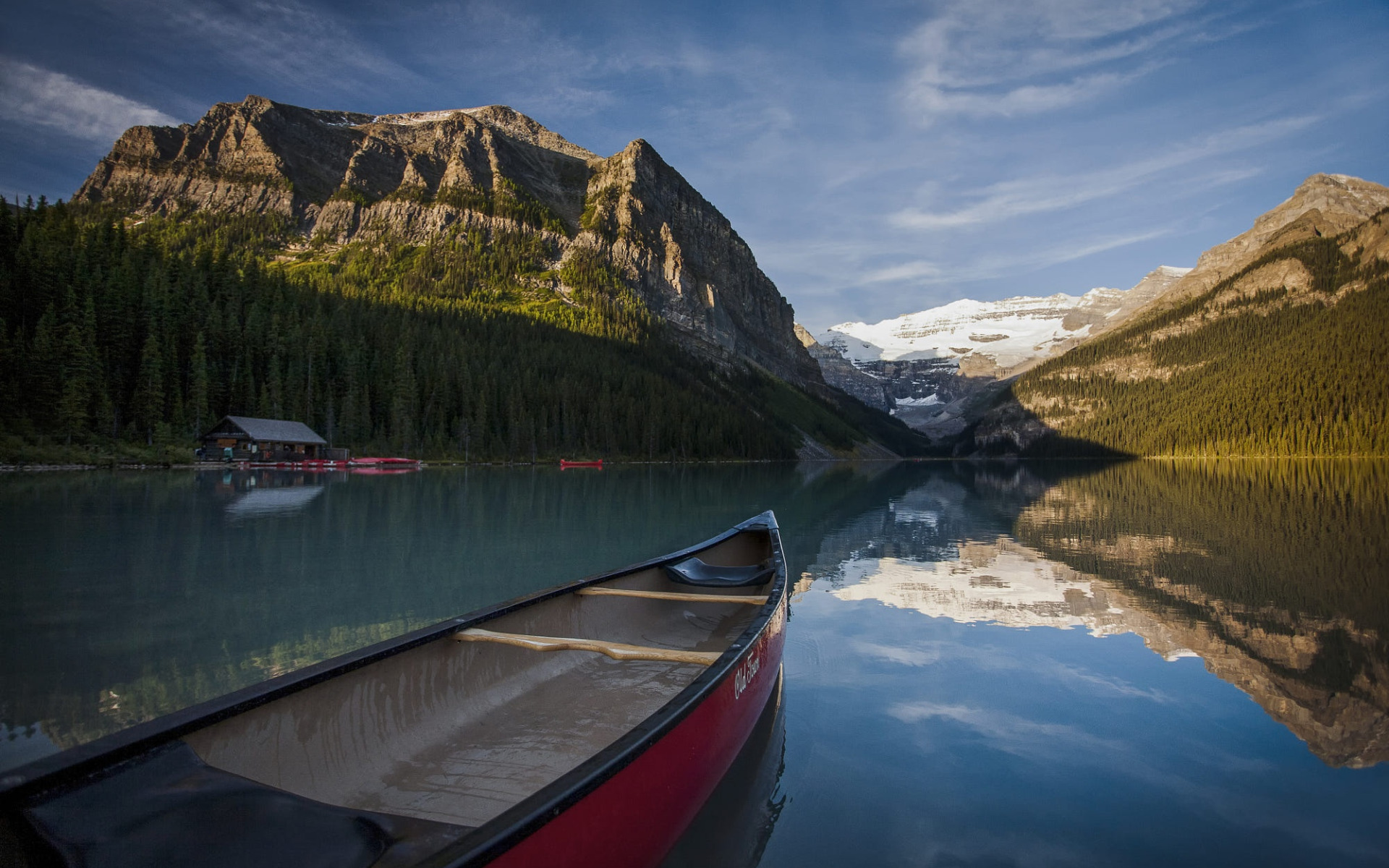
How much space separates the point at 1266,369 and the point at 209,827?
18566 cm

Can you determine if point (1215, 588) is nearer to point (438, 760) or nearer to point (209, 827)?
point (438, 760)

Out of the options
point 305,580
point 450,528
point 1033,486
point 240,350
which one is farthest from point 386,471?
point 1033,486

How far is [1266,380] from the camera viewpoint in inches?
5320

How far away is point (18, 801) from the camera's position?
9.98 ft

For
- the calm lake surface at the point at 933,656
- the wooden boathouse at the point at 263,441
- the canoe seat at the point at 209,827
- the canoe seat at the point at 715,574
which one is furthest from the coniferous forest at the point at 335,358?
the canoe seat at the point at 209,827

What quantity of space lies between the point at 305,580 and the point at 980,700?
13.8 metres

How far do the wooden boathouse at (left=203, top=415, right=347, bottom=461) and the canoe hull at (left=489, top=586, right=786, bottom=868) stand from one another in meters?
72.9

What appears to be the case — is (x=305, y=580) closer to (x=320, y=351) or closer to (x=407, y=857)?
(x=407, y=857)

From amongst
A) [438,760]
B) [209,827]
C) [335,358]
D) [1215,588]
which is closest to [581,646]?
[438,760]

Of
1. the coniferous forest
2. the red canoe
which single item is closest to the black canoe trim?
the red canoe

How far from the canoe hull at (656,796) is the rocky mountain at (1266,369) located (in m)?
148

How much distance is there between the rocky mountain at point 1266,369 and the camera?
11819 centimetres

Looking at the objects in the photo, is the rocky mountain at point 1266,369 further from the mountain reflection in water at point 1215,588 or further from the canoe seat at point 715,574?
the canoe seat at point 715,574

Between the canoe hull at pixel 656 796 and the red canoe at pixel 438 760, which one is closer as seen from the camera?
the red canoe at pixel 438 760
